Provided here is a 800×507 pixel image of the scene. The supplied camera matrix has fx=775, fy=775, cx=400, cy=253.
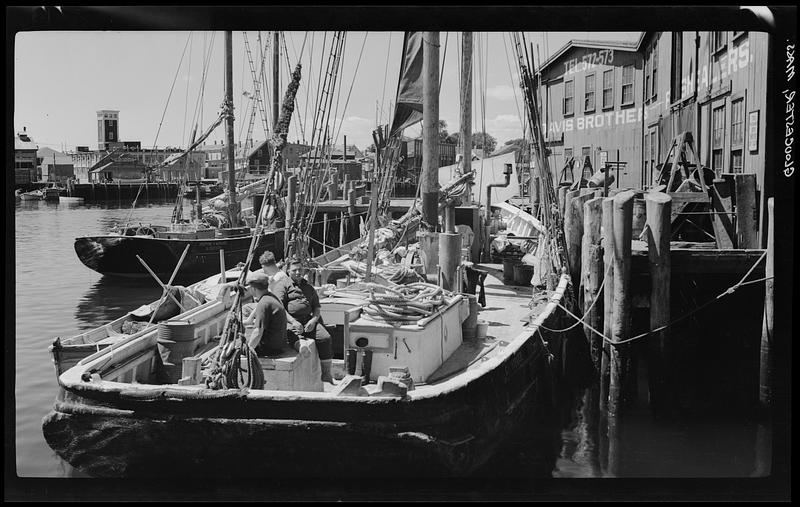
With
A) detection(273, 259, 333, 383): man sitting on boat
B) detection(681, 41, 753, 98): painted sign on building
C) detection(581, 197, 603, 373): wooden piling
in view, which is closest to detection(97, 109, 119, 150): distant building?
detection(681, 41, 753, 98): painted sign on building

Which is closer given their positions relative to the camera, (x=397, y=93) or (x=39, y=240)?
(x=397, y=93)

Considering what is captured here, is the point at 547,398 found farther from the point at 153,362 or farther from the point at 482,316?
the point at 153,362

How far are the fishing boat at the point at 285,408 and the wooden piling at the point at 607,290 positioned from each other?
2749 millimetres

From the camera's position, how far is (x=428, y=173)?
1334 centimetres

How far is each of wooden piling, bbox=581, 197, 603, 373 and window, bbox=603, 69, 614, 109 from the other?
18128mm

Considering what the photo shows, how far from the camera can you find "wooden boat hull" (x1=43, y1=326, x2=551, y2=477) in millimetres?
7820

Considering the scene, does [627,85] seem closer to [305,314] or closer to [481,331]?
[481,331]

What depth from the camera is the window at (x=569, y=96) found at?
32.8m

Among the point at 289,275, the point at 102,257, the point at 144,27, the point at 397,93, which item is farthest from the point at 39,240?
the point at 144,27

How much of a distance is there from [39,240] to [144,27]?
129ft

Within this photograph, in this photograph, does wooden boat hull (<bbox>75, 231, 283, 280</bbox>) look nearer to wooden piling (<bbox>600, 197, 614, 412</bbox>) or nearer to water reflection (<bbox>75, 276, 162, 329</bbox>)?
water reflection (<bbox>75, 276, 162, 329</bbox>)

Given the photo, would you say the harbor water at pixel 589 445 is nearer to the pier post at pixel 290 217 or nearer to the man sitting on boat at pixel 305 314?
the man sitting on boat at pixel 305 314

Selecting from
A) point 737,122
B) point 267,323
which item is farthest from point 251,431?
point 737,122

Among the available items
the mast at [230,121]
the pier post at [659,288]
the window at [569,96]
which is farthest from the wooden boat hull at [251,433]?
the window at [569,96]
